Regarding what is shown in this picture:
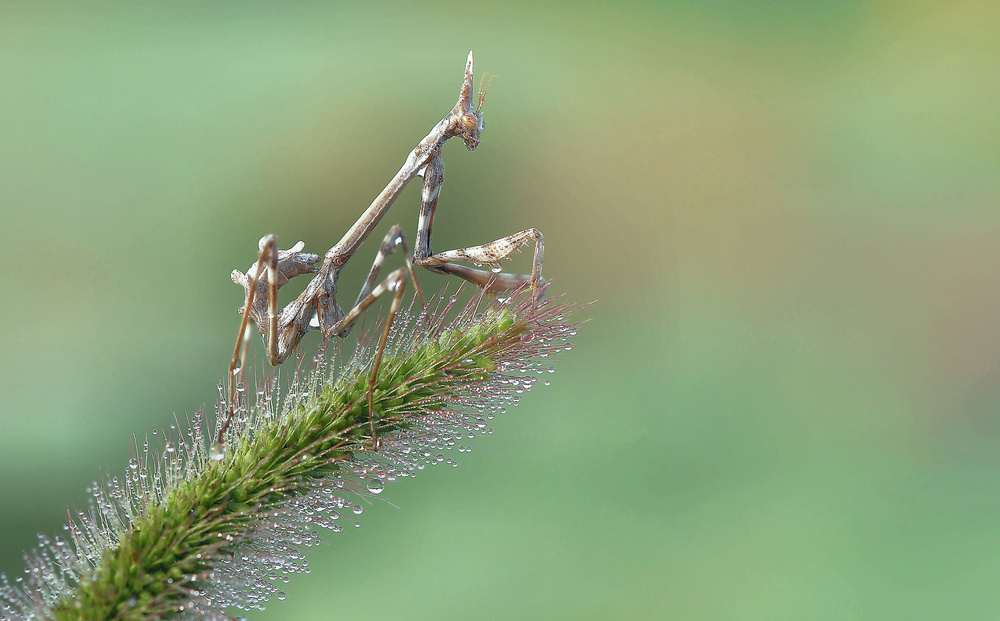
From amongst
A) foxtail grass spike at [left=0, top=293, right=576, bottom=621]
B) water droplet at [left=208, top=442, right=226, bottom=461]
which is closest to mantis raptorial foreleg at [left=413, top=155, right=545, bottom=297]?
foxtail grass spike at [left=0, top=293, right=576, bottom=621]

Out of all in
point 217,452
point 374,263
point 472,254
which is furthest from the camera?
point 472,254

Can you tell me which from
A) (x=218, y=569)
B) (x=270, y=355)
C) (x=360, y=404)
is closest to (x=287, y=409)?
(x=360, y=404)

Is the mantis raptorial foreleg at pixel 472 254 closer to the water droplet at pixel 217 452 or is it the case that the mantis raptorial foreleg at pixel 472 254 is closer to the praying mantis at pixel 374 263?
the praying mantis at pixel 374 263

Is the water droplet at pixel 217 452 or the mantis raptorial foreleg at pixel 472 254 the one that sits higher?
the mantis raptorial foreleg at pixel 472 254

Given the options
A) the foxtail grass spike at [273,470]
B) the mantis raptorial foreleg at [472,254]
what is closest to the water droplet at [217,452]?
the foxtail grass spike at [273,470]

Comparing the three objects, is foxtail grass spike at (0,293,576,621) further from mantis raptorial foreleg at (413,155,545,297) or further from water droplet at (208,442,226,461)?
mantis raptorial foreleg at (413,155,545,297)

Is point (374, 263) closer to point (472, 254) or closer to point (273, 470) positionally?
point (472, 254)

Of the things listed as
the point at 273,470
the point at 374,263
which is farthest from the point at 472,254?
the point at 273,470
